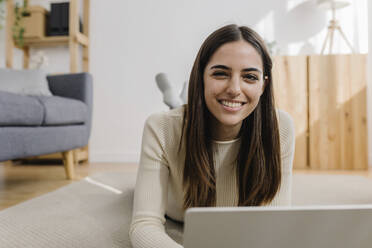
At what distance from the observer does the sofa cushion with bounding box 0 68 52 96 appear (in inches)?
72.9

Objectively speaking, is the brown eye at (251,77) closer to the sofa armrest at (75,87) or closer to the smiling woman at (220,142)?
the smiling woman at (220,142)

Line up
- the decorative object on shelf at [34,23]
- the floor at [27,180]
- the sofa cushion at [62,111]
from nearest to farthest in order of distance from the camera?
the floor at [27,180]
the sofa cushion at [62,111]
the decorative object on shelf at [34,23]

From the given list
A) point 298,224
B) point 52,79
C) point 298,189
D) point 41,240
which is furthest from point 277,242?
point 52,79

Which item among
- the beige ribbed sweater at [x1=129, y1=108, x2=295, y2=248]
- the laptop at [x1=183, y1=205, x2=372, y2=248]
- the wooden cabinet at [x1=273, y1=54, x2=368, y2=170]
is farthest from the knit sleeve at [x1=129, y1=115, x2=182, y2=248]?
the wooden cabinet at [x1=273, y1=54, x2=368, y2=170]

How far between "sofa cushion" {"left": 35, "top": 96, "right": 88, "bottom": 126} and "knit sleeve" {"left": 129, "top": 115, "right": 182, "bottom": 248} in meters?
0.97

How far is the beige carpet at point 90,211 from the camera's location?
2.76 ft

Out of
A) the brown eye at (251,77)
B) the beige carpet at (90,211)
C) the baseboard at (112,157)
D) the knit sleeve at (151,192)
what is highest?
the brown eye at (251,77)

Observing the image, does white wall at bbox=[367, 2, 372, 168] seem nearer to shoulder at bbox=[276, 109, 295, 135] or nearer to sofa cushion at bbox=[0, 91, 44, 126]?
shoulder at bbox=[276, 109, 295, 135]

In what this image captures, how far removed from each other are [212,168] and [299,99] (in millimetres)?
1889

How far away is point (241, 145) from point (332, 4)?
2.18 metres

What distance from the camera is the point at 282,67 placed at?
240 cm

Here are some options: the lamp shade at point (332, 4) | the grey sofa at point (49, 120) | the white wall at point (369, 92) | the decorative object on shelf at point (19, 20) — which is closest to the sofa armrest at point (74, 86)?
the grey sofa at point (49, 120)

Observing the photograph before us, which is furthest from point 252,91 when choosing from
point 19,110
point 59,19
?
point 59,19

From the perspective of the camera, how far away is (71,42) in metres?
2.57
